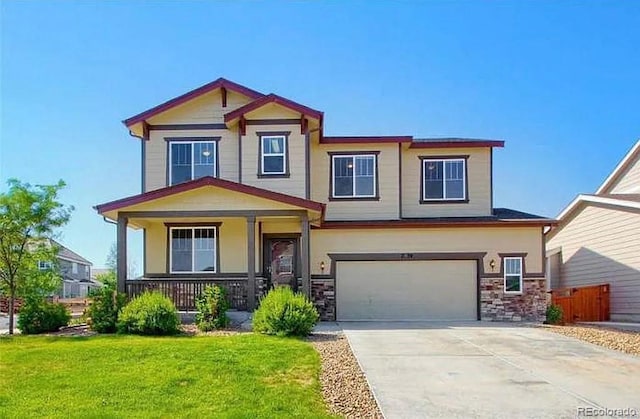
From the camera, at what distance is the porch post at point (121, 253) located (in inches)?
579

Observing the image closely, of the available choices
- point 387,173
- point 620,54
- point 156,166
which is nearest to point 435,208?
point 387,173

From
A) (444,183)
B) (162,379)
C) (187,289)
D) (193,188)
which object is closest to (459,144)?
(444,183)

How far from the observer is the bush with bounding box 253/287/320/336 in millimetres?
11695

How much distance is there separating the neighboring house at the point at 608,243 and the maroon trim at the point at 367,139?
694cm

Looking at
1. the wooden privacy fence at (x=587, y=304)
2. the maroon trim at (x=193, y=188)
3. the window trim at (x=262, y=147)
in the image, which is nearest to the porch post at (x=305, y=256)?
the maroon trim at (x=193, y=188)

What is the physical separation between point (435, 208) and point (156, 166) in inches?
358

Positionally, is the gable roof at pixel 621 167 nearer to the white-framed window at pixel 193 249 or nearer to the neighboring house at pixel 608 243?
the neighboring house at pixel 608 243

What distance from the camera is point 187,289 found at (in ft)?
49.8

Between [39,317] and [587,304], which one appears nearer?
[39,317]

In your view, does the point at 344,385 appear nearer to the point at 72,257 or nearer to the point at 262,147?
the point at 262,147

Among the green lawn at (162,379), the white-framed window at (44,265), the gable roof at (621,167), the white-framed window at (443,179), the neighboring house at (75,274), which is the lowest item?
the neighboring house at (75,274)

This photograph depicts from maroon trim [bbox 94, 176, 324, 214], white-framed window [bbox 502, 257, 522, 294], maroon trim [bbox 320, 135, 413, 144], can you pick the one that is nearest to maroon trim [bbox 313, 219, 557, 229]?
white-framed window [bbox 502, 257, 522, 294]

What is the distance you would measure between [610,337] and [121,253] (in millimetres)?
12173

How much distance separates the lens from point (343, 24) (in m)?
13.8
